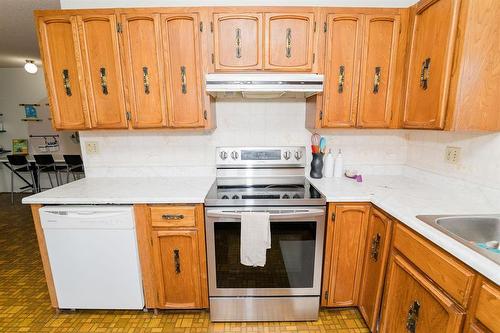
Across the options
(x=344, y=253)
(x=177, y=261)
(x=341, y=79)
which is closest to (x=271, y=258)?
(x=344, y=253)

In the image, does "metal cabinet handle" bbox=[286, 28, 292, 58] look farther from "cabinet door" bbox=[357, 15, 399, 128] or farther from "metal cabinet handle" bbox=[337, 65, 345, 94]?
"cabinet door" bbox=[357, 15, 399, 128]

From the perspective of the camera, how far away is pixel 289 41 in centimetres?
155

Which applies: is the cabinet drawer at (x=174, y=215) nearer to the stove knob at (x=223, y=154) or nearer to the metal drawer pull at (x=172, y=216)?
the metal drawer pull at (x=172, y=216)

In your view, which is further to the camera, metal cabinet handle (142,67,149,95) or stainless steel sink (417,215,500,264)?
metal cabinet handle (142,67,149,95)

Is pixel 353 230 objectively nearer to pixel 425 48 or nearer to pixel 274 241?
pixel 274 241

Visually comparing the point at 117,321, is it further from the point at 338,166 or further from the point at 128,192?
the point at 338,166

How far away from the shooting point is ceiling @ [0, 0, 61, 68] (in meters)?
2.04

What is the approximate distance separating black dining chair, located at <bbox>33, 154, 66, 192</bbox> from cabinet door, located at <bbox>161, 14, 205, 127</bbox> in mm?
3939

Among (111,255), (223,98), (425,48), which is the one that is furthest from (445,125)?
(111,255)

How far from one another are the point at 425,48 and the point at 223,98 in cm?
137

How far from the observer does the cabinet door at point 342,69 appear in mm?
1532

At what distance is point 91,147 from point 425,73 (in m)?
2.46

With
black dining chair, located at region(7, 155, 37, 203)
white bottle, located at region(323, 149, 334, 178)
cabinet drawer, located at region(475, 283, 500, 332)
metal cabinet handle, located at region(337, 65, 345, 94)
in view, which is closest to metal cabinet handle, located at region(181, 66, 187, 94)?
metal cabinet handle, located at region(337, 65, 345, 94)

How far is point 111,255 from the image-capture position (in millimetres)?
1496
